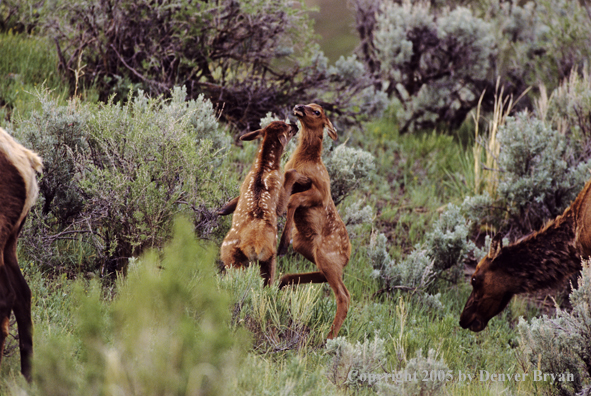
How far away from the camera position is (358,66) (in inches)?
388

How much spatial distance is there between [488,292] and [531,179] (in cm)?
257

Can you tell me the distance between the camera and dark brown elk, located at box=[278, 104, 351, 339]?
4738 millimetres

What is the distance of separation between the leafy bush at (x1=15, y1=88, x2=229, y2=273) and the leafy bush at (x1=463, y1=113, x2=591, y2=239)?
4.38 m

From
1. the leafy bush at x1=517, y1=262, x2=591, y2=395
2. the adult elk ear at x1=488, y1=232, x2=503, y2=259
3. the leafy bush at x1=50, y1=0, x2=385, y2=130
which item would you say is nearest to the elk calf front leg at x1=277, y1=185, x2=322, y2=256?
the leafy bush at x1=517, y1=262, x2=591, y2=395

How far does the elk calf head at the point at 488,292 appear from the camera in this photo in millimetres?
6199

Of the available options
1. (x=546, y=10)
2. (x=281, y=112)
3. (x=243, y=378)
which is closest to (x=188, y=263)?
(x=243, y=378)

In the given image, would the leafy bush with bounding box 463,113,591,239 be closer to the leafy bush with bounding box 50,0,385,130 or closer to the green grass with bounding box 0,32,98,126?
the leafy bush with bounding box 50,0,385,130

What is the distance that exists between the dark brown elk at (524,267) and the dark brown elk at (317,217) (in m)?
2.08

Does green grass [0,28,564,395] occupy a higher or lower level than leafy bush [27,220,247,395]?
lower

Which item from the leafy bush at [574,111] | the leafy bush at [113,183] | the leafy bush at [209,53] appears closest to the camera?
the leafy bush at [113,183]

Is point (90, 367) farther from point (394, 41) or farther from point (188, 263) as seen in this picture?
point (394, 41)

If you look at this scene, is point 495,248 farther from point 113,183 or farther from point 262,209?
point 113,183

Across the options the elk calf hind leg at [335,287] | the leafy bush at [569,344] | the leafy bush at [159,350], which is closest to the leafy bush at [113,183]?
the elk calf hind leg at [335,287]

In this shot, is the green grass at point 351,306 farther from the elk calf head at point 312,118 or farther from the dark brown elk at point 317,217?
the elk calf head at point 312,118
